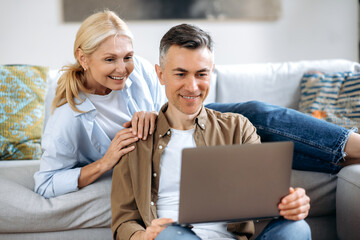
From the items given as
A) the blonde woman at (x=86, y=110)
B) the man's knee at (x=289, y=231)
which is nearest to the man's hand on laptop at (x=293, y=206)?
the man's knee at (x=289, y=231)

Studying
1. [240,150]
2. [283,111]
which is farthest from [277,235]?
[283,111]

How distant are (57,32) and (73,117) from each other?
2230mm

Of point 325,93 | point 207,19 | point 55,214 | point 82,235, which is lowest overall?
point 82,235

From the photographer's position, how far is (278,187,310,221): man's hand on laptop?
113 cm

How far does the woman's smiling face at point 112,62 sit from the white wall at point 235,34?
6.73 ft

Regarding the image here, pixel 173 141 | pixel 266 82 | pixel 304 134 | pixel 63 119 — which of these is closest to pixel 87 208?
pixel 63 119

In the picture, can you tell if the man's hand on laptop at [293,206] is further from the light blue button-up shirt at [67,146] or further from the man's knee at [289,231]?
the light blue button-up shirt at [67,146]

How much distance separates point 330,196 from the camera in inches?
69.9

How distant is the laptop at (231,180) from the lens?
1.05 m

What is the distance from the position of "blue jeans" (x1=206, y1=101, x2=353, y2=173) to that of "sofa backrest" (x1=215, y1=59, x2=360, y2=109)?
0.58m

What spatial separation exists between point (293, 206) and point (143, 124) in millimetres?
572

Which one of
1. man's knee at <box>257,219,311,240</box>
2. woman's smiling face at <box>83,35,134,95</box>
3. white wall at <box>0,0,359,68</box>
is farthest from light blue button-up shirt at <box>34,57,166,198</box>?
white wall at <box>0,0,359,68</box>

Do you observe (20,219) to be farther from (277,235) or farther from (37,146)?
(277,235)

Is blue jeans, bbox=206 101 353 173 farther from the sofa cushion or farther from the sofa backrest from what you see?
the sofa cushion
